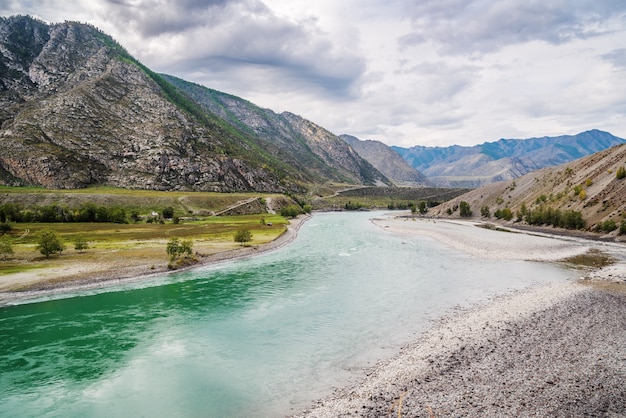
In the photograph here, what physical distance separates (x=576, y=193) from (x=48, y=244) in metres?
138

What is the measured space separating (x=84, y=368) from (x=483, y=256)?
221 ft

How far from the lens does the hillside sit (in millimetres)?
94750

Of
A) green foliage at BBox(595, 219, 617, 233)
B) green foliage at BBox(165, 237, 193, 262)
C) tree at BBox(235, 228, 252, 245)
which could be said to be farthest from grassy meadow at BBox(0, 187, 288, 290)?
green foliage at BBox(595, 219, 617, 233)

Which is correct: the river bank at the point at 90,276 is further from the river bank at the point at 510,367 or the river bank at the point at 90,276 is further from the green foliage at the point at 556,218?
the green foliage at the point at 556,218

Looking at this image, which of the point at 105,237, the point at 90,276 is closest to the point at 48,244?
the point at 90,276

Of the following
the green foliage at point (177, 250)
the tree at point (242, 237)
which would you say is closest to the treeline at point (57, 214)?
the tree at point (242, 237)

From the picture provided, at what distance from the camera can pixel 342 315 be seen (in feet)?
121

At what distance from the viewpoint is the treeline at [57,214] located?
10915 cm

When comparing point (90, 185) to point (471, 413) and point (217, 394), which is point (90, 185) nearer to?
point (217, 394)

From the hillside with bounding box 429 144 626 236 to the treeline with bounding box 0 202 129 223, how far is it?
147 m

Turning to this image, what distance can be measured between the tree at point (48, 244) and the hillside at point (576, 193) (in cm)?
12011

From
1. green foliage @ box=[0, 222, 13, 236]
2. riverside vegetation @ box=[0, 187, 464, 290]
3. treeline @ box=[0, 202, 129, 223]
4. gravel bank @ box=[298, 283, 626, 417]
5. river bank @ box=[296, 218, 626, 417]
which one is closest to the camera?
gravel bank @ box=[298, 283, 626, 417]

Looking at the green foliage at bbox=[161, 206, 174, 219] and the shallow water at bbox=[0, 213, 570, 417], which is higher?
the green foliage at bbox=[161, 206, 174, 219]

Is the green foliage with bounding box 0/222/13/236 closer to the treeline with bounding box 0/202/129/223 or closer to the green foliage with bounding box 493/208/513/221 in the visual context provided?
the treeline with bounding box 0/202/129/223
